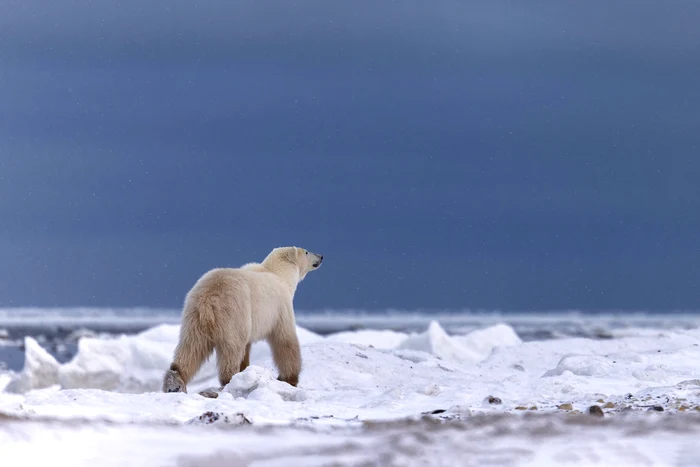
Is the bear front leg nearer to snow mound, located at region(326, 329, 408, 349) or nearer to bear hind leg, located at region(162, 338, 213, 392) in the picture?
bear hind leg, located at region(162, 338, 213, 392)

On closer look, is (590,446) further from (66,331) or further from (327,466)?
(66,331)

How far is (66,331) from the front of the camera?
1258 inches

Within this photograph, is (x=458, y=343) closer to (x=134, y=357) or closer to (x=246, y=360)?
(x=134, y=357)

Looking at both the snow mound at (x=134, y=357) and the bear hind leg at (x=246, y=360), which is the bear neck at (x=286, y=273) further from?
the snow mound at (x=134, y=357)

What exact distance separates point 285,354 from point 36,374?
7.99 m

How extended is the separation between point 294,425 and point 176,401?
1.50m

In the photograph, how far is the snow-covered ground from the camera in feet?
11.8

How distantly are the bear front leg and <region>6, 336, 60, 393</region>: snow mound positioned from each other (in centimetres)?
784

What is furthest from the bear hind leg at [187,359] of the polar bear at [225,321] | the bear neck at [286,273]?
the bear neck at [286,273]

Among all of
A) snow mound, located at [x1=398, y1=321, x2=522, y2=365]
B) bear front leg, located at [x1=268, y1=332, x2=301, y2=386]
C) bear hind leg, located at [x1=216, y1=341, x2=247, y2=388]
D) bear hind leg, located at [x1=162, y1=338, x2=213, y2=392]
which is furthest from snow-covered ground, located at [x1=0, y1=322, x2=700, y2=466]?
snow mound, located at [x1=398, y1=321, x2=522, y2=365]

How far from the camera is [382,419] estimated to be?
16.5 feet

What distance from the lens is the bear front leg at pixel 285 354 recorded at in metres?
8.28

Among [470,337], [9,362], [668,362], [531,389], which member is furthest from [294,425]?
[9,362]

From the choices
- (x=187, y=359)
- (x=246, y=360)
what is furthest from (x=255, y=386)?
(x=246, y=360)
